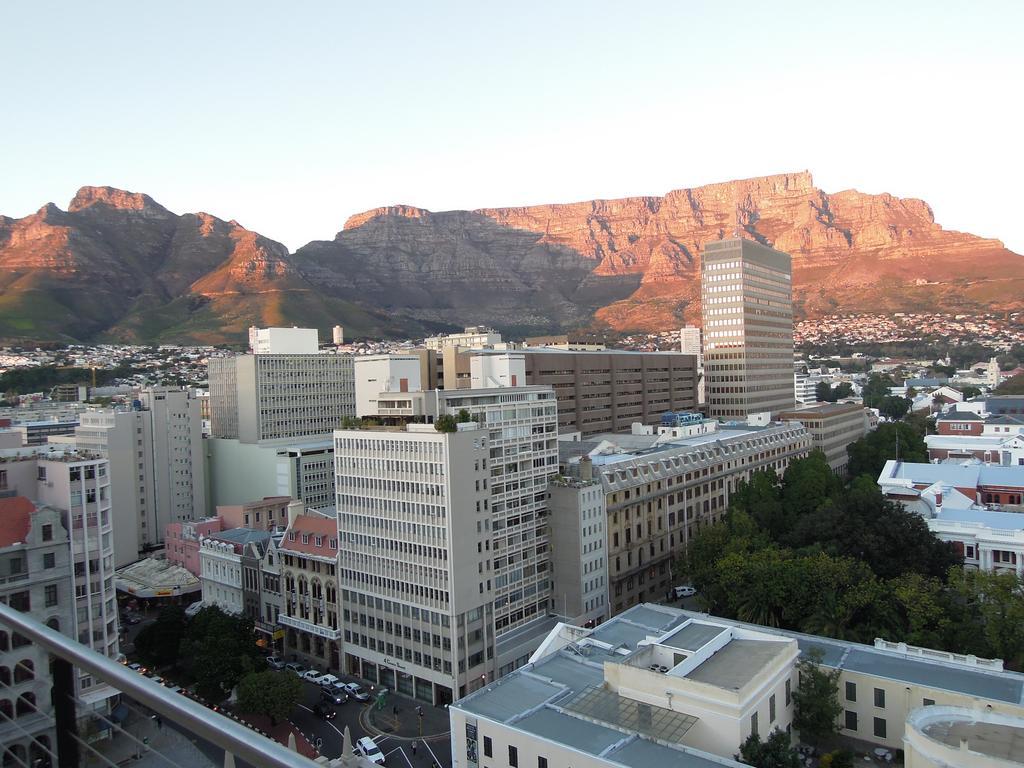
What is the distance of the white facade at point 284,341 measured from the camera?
107 meters

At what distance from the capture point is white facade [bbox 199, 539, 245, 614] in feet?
214

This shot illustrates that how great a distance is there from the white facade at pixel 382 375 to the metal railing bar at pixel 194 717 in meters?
62.8

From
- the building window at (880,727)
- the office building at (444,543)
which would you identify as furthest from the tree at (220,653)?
the building window at (880,727)

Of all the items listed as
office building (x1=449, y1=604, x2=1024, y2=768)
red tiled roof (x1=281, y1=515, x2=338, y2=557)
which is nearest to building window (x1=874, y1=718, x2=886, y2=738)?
office building (x1=449, y1=604, x2=1024, y2=768)

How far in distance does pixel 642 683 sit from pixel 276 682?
23467mm

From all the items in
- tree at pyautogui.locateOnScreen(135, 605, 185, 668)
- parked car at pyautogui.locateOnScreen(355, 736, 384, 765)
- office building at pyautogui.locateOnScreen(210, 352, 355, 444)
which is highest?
office building at pyautogui.locateOnScreen(210, 352, 355, 444)

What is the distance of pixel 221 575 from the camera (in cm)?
6638

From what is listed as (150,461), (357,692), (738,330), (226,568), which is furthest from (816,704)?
(738,330)

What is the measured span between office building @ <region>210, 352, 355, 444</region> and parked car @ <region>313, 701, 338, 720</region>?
168ft

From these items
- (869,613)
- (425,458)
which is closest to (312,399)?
(425,458)

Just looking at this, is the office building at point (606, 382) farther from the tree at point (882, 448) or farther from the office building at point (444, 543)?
the tree at point (882, 448)

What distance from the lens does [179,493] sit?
97375 millimetres

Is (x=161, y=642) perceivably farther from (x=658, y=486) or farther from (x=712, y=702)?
(x=658, y=486)

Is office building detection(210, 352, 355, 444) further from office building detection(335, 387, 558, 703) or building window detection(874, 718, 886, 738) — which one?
building window detection(874, 718, 886, 738)
